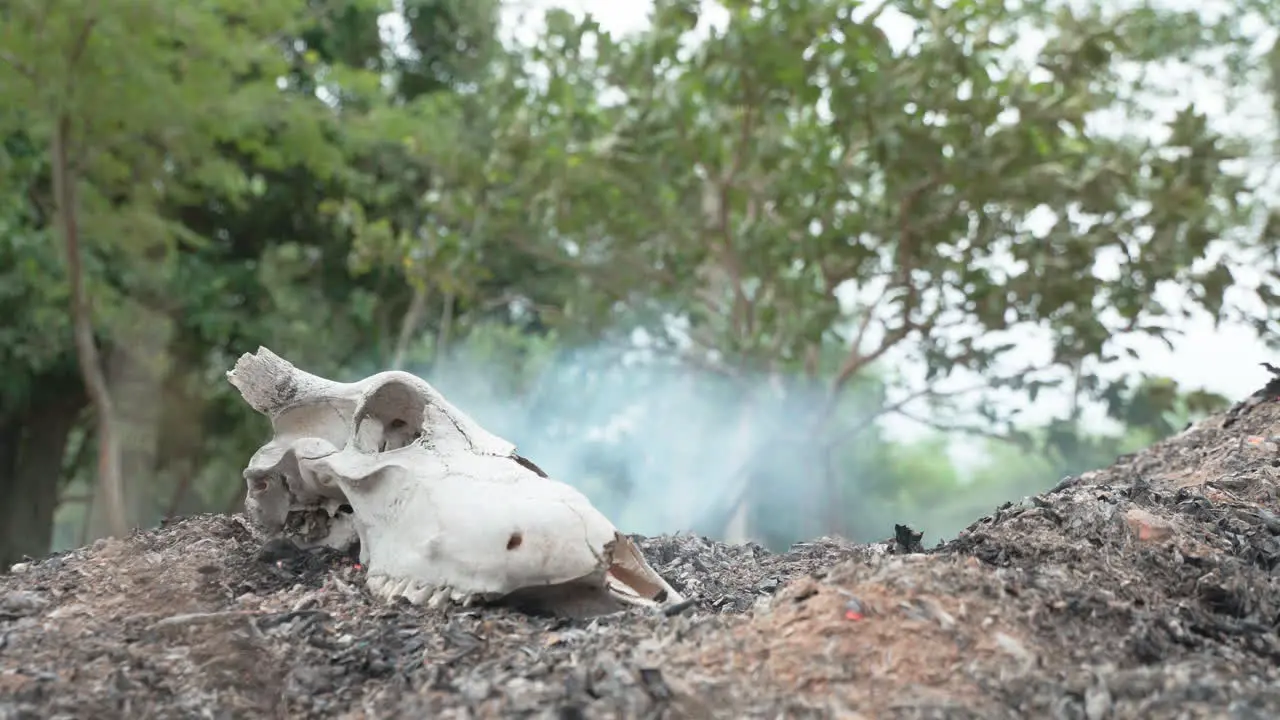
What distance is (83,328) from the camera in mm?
7906

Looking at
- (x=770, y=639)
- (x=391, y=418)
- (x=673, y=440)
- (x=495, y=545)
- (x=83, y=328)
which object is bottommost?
(x=770, y=639)

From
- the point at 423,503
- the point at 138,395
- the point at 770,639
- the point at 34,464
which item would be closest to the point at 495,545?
the point at 423,503

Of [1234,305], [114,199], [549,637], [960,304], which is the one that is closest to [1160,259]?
[1234,305]

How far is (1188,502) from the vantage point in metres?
3.32

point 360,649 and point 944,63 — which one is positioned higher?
point 944,63

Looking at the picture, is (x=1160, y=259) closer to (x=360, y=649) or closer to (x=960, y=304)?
(x=960, y=304)

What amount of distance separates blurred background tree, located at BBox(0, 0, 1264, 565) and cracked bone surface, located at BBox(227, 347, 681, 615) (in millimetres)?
3807

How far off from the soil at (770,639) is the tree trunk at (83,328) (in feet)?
16.2

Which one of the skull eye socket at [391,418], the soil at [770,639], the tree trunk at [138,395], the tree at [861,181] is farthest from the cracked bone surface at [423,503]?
the tree trunk at [138,395]

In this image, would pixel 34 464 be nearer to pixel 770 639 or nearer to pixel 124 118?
pixel 124 118

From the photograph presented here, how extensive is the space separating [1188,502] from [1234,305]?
4.06 m

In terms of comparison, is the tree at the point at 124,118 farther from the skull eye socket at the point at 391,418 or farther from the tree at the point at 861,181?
Result: the skull eye socket at the point at 391,418

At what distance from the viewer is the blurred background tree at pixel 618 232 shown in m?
6.89

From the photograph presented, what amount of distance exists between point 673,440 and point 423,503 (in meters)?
6.10
